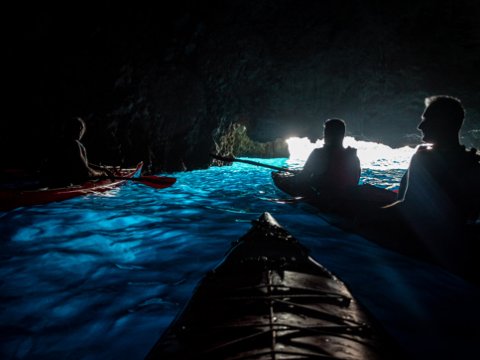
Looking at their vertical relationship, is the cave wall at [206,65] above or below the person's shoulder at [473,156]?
above

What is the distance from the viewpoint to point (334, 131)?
5.36 m

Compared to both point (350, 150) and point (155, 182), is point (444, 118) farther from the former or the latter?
point (155, 182)

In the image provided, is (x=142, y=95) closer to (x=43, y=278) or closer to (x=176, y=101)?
(x=176, y=101)

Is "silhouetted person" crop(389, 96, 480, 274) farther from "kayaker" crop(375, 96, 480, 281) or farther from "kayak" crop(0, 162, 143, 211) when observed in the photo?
"kayak" crop(0, 162, 143, 211)

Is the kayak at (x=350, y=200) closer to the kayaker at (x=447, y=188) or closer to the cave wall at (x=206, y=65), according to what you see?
the kayaker at (x=447, y=188)

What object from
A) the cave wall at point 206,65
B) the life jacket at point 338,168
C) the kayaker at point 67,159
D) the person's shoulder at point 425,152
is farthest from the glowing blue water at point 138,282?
the cave wall at point 206,65

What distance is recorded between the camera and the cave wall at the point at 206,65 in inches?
377

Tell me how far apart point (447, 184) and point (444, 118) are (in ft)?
2.13

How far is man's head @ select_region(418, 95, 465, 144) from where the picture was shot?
99.8 inches

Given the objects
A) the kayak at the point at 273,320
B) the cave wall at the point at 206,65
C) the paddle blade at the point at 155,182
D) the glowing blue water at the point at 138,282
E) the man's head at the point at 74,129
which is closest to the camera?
the kayak at the point at 273,320

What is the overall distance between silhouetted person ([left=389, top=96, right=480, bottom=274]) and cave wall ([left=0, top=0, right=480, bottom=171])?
10634 mm

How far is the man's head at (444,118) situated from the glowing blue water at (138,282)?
146 cm

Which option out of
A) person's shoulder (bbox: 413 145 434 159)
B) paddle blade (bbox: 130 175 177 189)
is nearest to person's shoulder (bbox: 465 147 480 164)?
person's shoulder (bbox: 413 145 434 159)

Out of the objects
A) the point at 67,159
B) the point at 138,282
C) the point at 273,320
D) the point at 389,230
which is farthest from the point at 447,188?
the point at 67,159
